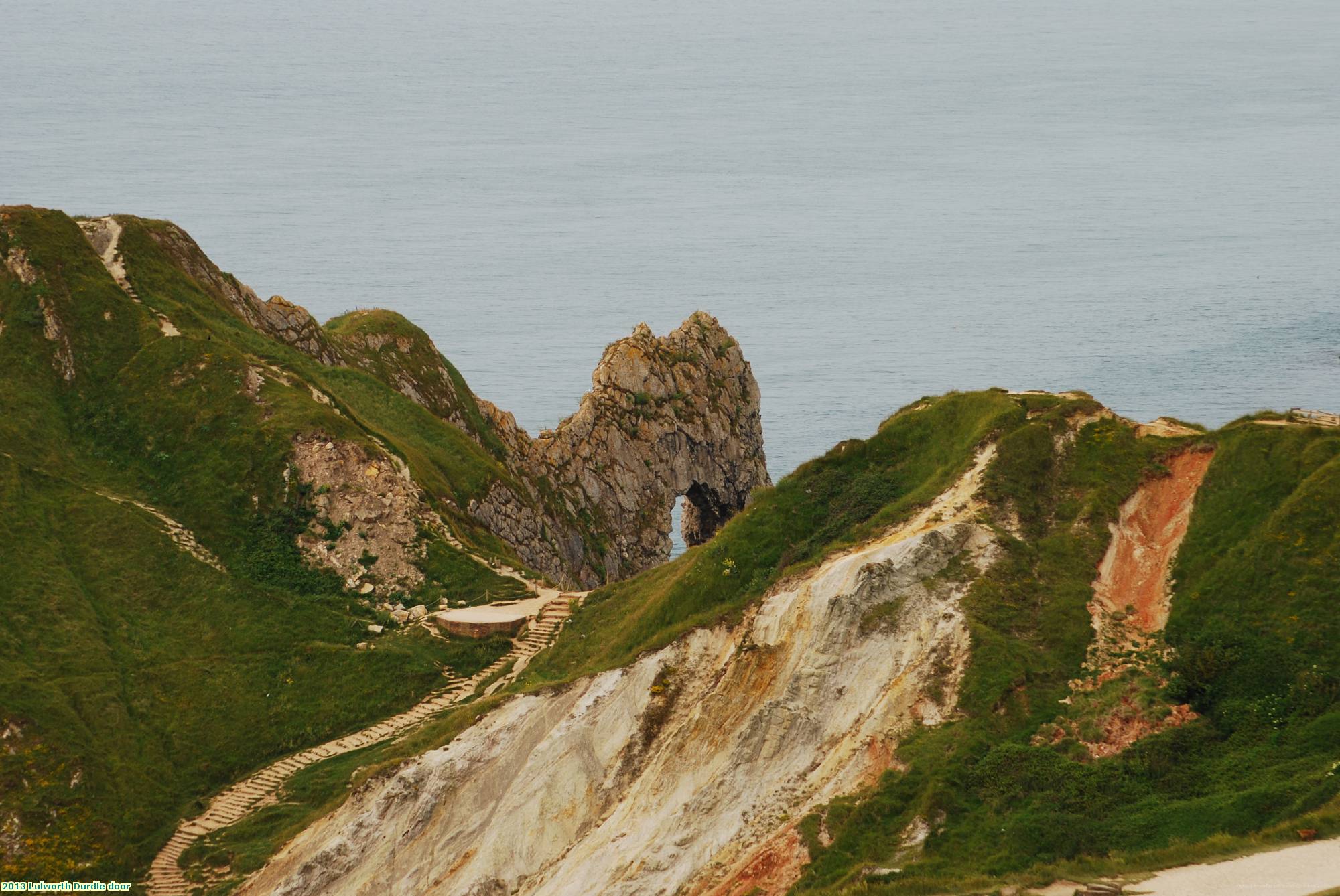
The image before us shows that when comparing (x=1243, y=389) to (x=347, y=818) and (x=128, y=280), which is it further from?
(x=347, y=818)

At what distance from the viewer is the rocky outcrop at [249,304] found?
3487 inches

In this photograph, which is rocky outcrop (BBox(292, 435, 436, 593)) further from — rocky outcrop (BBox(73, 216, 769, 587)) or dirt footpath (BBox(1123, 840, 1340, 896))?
dirt footpath (BBox(1123, 840, 1340, 896))

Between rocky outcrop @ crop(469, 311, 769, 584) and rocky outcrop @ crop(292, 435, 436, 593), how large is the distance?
22.9 metres

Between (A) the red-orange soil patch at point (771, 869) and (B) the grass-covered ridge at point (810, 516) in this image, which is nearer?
(A) the red-orange soil patch at point (771, 869)

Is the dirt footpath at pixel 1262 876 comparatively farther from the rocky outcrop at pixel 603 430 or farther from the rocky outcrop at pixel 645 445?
the rocky outcrop at pixel 645 445

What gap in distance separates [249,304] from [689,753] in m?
54.1

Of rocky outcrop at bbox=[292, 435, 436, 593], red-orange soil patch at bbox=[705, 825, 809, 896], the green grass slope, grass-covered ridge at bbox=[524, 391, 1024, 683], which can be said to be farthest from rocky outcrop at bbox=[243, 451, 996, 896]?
rocky outcrop at bbox=[292, 435, 436, 593]

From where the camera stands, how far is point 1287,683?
43031 millimetres

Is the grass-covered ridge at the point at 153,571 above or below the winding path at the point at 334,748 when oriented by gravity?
above

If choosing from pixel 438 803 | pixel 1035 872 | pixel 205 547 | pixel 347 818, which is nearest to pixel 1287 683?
pixel 1035 872

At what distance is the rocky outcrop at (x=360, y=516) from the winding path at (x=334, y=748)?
4316mm

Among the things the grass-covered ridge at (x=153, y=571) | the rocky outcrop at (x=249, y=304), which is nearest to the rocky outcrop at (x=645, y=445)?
the grass-covered ridge at (x=153, y=571)

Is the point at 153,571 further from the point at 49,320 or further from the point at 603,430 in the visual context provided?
the point at 603,430

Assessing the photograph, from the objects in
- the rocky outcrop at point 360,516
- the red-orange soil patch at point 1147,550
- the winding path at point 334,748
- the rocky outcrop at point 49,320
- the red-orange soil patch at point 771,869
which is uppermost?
the rocky outcrop at point 49,320
